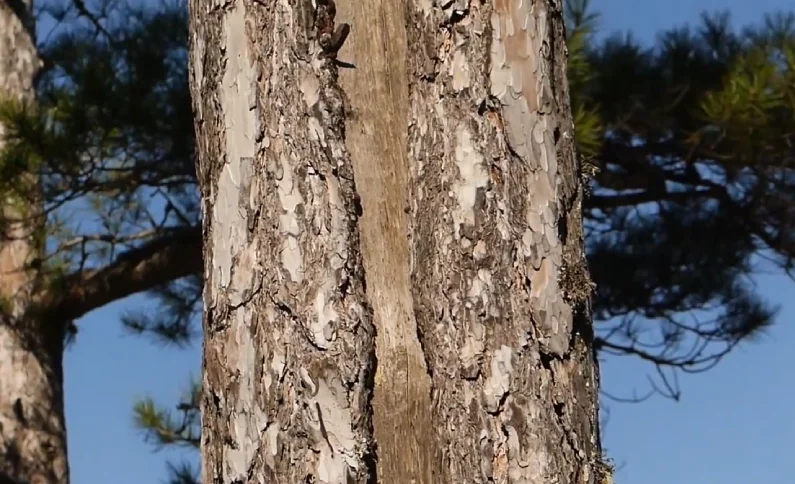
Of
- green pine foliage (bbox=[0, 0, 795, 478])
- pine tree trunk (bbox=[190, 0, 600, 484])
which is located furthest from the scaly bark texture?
green pine foliage (bbox=[0, 0, 795, 478])

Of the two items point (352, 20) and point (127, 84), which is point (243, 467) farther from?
point (127, 84)

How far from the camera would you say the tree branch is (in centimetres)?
257

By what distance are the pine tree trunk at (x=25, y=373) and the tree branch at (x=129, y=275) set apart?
0.07 metres

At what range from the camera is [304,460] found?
2.82 feet

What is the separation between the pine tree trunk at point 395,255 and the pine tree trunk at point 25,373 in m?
1.87

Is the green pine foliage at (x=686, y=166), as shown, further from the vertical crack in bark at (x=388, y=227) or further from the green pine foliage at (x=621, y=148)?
the vertical crack in bark at (x=388, y=227)

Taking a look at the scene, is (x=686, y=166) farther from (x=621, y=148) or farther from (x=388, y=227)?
(x=388, y=227)

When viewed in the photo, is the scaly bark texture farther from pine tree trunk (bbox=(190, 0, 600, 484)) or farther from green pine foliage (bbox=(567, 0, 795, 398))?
green pine foliage (bbox=(567, 0, 795, 398))

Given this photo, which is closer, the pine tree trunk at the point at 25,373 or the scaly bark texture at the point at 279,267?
the scaly bark texture at the point at 279,267

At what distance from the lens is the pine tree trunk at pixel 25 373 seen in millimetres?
2732

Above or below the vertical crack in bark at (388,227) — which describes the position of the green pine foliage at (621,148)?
above

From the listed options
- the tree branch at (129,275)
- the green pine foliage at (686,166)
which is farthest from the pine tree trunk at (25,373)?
the green pine foliage at (686,166)

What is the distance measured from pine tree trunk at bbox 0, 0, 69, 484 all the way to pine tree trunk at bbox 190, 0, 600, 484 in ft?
6.15

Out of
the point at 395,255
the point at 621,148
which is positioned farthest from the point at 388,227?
the point at 621,148
